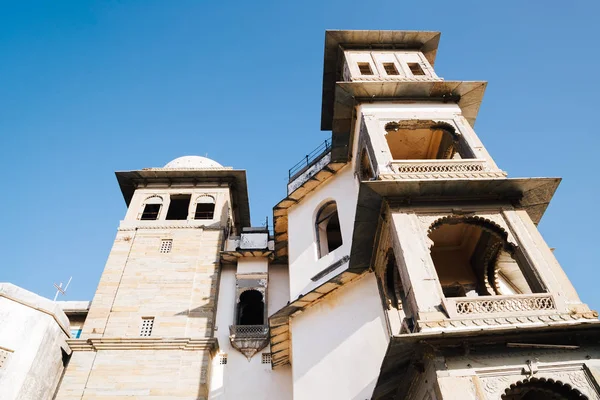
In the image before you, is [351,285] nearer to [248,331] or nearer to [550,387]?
[248,331]

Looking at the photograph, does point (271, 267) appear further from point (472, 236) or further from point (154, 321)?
point (472, 236)

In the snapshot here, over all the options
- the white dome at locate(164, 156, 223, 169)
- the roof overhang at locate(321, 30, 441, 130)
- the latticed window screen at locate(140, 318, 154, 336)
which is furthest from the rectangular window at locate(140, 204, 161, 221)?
the roof overhang at locate(321, 30, 441, 130)

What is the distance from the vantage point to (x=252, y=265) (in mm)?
18750

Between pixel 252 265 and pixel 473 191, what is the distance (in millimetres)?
10872

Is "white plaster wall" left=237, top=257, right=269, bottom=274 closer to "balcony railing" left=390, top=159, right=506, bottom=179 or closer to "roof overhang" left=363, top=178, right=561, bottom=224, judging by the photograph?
"balcony railing" left=390, top=159, right=506, bottom=179

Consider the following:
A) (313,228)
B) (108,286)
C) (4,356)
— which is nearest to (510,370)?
(313,228)

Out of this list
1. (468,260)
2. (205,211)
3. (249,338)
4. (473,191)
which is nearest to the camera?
(473,191)

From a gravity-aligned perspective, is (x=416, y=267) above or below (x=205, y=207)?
below

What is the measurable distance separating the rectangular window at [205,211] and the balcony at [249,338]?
676cm

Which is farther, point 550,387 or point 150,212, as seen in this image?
point 150,212

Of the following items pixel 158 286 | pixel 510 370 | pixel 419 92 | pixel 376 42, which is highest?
pixel 376 42

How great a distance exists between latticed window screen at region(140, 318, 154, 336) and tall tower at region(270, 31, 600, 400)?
5.33 meters

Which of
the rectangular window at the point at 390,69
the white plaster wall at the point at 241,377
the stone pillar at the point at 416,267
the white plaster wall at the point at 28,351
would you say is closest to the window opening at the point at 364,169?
the stone pillar at the point at 416,267

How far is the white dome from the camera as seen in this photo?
23.9m
